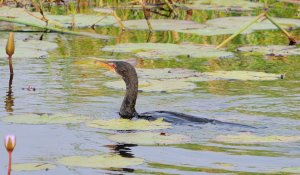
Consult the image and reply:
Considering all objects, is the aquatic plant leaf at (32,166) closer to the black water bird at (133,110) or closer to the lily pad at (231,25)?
the black water bird at (133,110)

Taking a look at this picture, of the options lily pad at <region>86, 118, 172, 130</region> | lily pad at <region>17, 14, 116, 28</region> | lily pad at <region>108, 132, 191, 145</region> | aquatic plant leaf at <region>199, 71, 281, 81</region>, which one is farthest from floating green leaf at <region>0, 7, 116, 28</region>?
lily pad at <region>108, 132, 191, 145</region>

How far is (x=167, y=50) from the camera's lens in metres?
14.7

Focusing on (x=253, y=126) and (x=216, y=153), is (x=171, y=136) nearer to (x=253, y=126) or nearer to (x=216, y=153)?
(x=216, y=153)

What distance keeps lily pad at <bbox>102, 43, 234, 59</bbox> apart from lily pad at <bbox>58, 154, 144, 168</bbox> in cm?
600

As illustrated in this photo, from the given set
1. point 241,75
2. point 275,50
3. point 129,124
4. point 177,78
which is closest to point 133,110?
point 129,124

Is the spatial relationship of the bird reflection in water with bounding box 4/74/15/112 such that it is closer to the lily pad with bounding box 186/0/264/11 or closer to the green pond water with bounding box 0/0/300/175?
the green pond water with bounding box 0/0/300/175

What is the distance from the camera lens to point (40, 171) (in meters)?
8.00

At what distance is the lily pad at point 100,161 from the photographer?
26.2ft

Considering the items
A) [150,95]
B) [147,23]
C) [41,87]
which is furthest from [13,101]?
[147,23]

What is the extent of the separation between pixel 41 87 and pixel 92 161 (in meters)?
4.26

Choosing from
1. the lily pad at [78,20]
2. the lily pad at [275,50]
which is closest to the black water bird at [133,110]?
the lily pad at [275,50]

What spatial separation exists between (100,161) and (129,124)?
173 cm

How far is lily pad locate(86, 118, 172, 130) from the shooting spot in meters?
9.61

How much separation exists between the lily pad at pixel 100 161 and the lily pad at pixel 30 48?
5.82 m
